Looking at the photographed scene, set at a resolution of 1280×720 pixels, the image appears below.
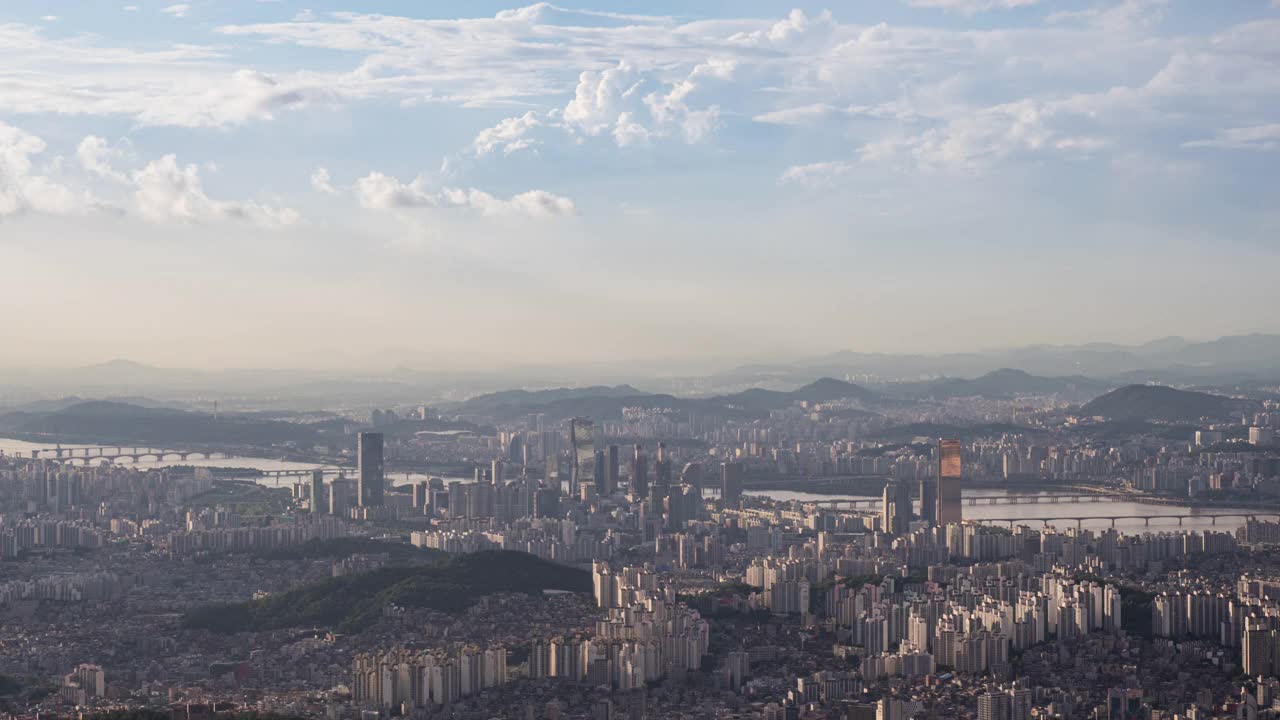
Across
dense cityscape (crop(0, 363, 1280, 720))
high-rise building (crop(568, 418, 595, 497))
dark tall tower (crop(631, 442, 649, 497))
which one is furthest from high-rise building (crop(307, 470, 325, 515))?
dark tall tower (crop(631, 442, 649, 497))

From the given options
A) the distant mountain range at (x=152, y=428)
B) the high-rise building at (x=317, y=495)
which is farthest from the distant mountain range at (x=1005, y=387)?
the high-rise building at (x=317, y=495)

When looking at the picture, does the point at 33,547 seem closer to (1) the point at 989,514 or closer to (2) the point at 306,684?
(2) the point at 306,684

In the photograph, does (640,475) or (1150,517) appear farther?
(640,475)

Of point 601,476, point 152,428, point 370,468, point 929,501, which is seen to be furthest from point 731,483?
point 152,428

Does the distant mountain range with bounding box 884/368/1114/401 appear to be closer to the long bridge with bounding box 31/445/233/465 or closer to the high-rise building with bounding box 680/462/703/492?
the long bridge with bounding box 31/445/233/465

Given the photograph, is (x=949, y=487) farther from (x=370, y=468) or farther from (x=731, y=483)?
(x=370, y=468)

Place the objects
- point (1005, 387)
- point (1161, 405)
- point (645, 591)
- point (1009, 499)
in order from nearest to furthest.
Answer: point (645, 591) < point (1009, 499) < point (1161, 405) < point (1005, 387)

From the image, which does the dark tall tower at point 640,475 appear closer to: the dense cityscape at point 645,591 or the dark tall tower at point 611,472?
the dense cityscape at point 645,591
